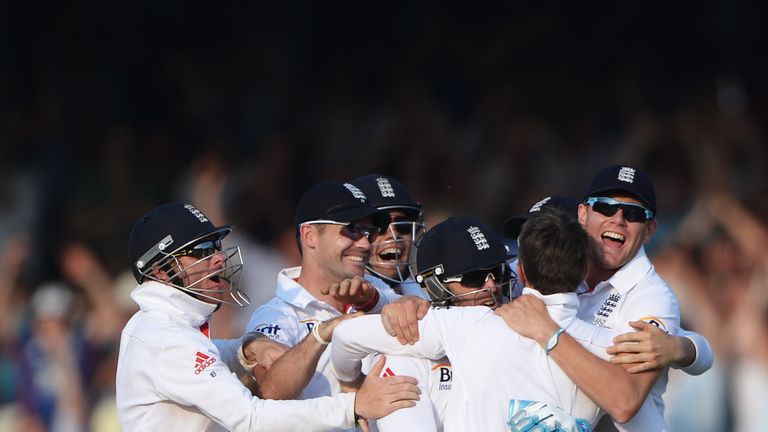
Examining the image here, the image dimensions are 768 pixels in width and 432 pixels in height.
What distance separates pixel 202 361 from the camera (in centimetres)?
534

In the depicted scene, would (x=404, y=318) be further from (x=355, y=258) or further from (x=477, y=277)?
(x=355, y=258)

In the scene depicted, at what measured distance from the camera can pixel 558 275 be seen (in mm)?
5102

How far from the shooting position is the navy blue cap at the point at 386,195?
22.4 feet

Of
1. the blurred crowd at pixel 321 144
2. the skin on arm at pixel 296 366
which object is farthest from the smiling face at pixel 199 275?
the blurred crowd at pixel 321 144

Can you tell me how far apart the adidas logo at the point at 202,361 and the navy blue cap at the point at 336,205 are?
3.72 ft

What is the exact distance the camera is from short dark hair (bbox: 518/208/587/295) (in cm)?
507

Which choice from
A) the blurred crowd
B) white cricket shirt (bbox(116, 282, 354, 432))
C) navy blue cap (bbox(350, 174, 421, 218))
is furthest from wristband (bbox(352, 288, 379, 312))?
the blurred crowd

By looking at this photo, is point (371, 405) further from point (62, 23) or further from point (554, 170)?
point (62, 23)

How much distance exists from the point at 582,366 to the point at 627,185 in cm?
107

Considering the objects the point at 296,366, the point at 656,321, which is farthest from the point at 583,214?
the point at 296,366

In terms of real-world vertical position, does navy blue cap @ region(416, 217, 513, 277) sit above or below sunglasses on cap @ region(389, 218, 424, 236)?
above

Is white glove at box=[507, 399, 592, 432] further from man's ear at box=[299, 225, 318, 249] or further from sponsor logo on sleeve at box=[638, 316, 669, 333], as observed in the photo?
man's ear at box=[299, 225, 318, 249]

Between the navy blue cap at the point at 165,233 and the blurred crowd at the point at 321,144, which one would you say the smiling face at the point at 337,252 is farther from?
the blurred crowd at the point at 321,144

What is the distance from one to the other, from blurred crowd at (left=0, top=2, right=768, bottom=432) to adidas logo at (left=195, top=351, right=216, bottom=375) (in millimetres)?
4736
